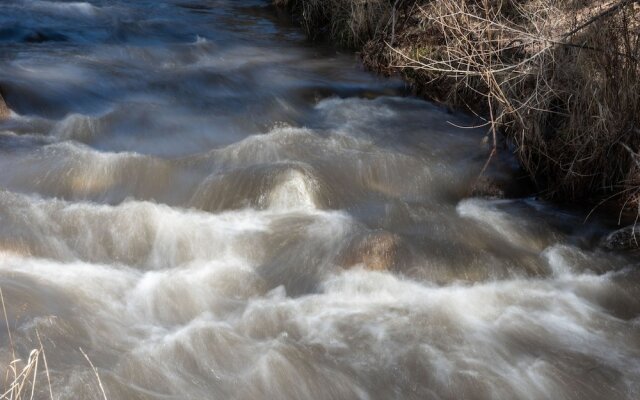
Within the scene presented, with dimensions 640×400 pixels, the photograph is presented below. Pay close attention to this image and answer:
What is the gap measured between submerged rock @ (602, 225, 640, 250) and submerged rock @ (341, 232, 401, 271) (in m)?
1.64

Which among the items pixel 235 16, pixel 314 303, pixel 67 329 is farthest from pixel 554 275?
pixel 235 16

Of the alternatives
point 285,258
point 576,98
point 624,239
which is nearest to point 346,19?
point 576,98

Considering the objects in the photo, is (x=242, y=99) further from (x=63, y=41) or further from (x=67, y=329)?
(x=67, y=329)

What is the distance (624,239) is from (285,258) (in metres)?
2.57

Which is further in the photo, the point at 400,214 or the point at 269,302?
the point at 400,214

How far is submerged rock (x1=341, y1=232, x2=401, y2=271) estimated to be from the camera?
5250mm

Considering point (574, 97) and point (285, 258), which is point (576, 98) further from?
point (285, 258)

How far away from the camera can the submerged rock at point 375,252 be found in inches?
207

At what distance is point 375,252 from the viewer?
5.33 m

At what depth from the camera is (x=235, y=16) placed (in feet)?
41.4

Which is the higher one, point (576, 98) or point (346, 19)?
point (576, 98)

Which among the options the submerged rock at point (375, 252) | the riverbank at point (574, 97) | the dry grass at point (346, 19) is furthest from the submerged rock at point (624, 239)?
the dry grass at point (346, 19)

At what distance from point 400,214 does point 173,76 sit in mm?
4267

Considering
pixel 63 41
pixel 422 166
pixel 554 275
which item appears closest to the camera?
pixel 554 275
